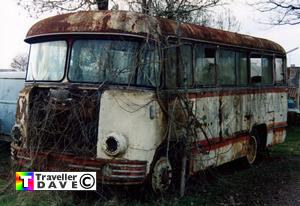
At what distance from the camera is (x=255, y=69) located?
38.2 feet

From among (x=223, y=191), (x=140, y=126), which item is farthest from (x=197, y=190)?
(x=140, y=126)

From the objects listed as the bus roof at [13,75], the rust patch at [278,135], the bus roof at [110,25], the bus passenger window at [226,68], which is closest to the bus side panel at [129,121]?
the bus roof at [110,25]

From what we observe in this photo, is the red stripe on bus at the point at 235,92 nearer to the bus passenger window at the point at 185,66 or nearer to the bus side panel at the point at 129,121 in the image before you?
the bus passenger window at the point at 185,66

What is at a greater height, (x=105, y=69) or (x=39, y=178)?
(x=105, y=69)

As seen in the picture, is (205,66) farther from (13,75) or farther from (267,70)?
(13,75)

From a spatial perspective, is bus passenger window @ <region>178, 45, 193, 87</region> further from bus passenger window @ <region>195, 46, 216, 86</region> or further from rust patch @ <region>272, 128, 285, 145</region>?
rust patch @ <region>272, 128, 285, 145</region>

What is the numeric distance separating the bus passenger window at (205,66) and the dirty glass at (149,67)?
1327mm

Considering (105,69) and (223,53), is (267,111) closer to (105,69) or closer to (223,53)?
(223,53)

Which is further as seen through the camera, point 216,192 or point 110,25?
point 216,192

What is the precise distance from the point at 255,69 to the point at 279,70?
6.07 feet

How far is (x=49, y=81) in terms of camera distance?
A: 8062 millimetres

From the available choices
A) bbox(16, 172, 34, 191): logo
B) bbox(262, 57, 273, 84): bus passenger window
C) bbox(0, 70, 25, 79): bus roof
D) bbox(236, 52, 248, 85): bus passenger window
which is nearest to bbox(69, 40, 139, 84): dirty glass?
bbox(16, 172, 34, 191): logo

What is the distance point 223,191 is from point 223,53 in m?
2.75

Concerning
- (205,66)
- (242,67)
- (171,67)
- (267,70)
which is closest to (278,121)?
(267,70)
